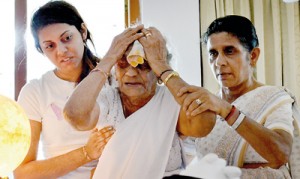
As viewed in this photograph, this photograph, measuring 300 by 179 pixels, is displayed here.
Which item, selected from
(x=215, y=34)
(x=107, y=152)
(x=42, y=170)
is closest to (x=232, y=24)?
(x=215, y=34)

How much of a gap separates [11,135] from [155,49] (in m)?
0.56

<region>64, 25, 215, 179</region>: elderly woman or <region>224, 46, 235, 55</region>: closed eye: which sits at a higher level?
<region>224, 46, 235, 55</region>: closed eye

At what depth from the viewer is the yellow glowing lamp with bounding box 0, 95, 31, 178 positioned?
1132 mm

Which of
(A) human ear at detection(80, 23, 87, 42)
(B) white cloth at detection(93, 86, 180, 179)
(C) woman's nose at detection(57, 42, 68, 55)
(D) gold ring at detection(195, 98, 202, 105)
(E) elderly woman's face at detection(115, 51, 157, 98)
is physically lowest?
(B) white cloth at detection(93, 86, 180, 179)

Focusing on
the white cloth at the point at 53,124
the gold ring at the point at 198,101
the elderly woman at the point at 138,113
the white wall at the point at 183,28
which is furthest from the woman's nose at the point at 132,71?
the white wall at the point at 183,28

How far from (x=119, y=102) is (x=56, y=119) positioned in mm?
302

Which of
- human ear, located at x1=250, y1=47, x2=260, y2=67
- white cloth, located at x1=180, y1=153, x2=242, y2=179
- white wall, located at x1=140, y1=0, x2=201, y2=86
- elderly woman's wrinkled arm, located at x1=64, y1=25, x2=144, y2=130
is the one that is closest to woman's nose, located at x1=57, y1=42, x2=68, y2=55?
elderly woman's wrinkled arm, located at x1=64, y1=25, x2=144, y2=130

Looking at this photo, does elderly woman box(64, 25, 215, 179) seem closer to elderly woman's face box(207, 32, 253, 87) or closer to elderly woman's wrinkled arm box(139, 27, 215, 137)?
elderly woman's wrinkled arm box(139, 27, 215, 137)

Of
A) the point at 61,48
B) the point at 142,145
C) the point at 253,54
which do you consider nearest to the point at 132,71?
the point at 142,145

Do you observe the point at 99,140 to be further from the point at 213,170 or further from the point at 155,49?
the point at 213,170

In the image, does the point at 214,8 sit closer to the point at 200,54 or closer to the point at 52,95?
the point at 200,54

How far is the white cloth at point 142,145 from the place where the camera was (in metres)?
1.23

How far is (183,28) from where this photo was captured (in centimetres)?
265

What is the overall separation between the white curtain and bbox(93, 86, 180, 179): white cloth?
143 centimetres
